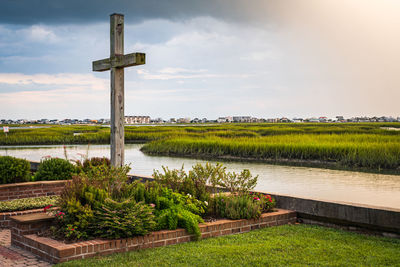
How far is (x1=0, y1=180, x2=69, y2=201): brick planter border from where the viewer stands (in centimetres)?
856

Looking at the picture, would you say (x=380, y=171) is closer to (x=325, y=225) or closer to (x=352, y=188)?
(x=352, y=188)

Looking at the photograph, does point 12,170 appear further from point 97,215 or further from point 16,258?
point 97,215

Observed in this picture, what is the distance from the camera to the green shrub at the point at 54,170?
31.2 feet

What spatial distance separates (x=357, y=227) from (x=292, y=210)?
3.75 ft

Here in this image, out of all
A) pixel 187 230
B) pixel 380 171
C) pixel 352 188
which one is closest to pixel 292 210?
pixel 187 230

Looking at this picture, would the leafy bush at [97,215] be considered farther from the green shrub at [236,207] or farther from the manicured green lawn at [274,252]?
the green shrub at [236,207]

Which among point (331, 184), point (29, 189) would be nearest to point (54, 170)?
point (29, 189)

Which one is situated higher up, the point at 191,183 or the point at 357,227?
the point at 191,183

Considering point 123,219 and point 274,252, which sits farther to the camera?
point 123,219

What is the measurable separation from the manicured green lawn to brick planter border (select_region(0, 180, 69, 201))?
14.6ft

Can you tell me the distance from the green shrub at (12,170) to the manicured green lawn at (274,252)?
5092mm

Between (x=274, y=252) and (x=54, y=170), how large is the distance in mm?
6318

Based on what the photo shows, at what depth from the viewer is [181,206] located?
6.16m

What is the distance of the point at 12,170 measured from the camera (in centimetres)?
905
